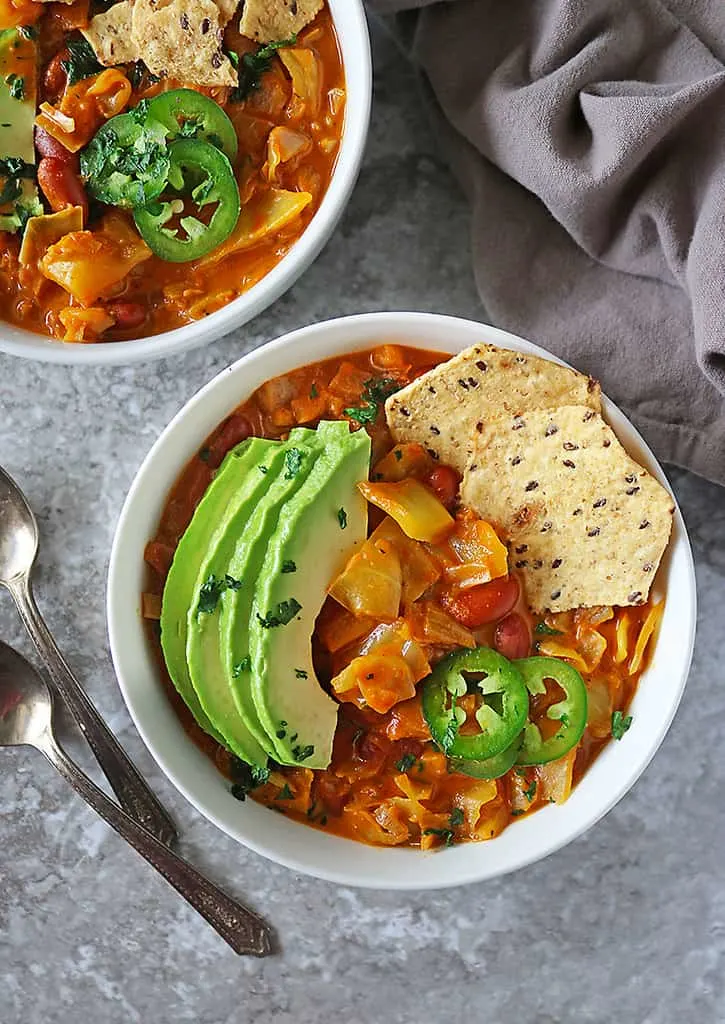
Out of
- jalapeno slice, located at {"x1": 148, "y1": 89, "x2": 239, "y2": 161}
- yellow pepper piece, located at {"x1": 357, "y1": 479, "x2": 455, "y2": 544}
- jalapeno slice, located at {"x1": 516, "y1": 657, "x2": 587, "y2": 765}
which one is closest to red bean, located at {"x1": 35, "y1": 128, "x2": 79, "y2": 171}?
jalapeno slice, located at {"x1": 148, "y1": 89, "x2": 239, "y2": 161}

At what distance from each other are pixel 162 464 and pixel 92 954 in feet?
4.75

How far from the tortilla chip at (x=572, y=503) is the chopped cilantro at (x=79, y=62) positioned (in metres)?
1.22

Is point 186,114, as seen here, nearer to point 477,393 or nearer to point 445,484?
point 477,393

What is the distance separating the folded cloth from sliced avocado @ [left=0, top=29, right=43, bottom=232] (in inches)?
33.6

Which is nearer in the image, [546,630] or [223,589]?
[223,589]

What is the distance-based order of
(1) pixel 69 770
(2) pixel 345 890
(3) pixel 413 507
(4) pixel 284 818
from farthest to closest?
(2) pixel 345 890, (1) pixel 69 770, (4) pixel 284 818, (3) pixel 413 507

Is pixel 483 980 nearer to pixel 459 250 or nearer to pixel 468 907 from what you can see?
pixel 468 907

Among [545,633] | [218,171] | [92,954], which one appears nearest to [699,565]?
[545,633]

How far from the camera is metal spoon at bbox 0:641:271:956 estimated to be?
8.93 feet

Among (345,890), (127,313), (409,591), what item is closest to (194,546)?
(409,591)

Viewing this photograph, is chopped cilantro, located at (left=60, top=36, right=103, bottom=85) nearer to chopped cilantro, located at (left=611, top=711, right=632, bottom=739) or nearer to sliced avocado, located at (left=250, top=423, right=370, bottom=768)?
sliced avocado, located at (left=250, top=423, right=370, bottom=768)

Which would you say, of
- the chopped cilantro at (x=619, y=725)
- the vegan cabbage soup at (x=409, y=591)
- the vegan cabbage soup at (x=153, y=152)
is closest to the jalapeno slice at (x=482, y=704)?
the vegan cabbage soup at (x=409, y=591)

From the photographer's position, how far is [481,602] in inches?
95.3

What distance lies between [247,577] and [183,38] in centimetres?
120
